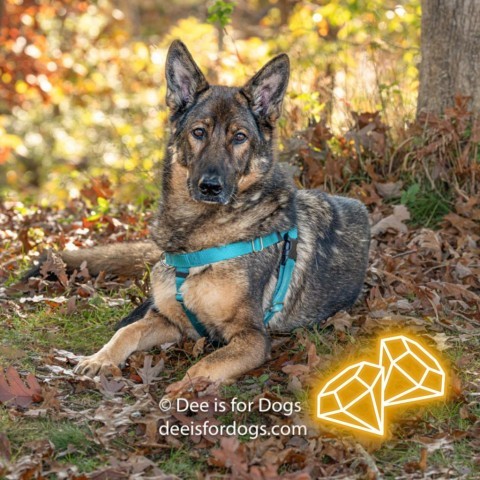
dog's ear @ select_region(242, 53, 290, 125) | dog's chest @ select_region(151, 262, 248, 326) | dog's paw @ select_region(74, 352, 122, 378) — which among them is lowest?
dog's paw @ select_region(74, 352, 122, 378)

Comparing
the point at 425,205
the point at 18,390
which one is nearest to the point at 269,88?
the point at 18,390

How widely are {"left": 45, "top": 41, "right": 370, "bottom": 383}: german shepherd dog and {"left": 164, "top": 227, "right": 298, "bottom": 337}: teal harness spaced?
0.04 m

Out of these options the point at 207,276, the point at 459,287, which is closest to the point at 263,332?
the point at 207,276

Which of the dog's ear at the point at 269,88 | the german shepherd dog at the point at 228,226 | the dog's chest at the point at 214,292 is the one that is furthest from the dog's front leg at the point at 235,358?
the dog's ear at the point at 269,88

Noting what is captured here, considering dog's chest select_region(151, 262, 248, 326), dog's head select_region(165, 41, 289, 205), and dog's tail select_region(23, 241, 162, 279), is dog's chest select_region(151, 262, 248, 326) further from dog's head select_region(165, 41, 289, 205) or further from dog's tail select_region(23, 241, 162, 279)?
dog's tail select_region(23, 241, 162, 279)

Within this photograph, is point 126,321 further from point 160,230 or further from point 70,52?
point 70,52

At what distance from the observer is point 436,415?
13.1 feet

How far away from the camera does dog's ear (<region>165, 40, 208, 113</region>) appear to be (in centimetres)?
507

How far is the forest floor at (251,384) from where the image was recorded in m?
3.53

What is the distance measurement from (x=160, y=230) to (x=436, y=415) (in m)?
2.16

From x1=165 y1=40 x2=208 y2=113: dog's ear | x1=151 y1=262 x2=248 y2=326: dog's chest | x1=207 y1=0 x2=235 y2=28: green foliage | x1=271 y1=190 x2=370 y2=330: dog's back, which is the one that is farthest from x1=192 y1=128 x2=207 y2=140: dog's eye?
A: x1=207 y1=0 x2=235 y2=28: green foliage

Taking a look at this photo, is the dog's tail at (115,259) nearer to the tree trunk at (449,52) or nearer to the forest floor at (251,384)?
the forest floor at (251,384)

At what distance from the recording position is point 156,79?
60.2ft

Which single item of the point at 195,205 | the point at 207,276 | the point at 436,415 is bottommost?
the point at 436,415
